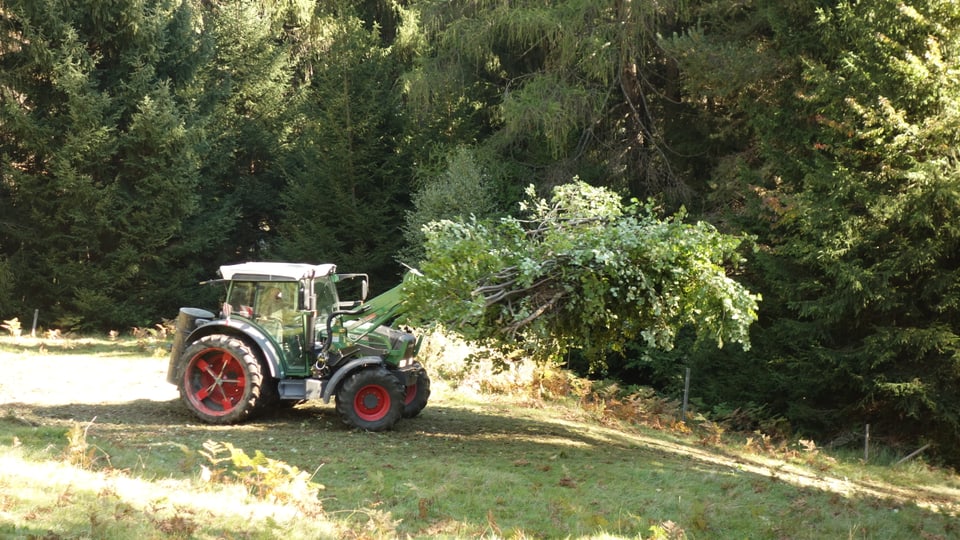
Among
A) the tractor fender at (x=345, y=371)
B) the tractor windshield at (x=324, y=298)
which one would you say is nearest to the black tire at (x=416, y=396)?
the tractor fender at (x=345, y=371)

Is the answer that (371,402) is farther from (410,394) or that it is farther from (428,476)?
(428,476)

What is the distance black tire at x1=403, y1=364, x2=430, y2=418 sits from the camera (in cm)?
1101

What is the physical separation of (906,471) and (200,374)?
9224 millimetres

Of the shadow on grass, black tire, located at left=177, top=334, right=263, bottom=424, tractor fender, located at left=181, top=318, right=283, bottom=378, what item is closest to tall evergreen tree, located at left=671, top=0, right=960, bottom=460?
the shadow on grass

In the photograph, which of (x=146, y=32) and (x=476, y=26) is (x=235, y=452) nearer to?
(x=476, y=26)

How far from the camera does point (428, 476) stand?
8.34 meters

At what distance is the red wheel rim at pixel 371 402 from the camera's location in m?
10.3

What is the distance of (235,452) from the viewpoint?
7.05 metres

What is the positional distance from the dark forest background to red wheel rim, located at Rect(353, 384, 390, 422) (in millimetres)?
6497

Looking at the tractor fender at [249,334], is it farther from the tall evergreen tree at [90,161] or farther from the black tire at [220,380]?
the tall evergreen tree at [90,161]

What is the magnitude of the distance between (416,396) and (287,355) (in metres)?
1.73

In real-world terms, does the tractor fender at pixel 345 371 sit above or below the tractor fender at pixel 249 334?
below

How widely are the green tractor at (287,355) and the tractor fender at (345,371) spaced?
12mm

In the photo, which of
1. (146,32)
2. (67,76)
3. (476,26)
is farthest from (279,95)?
(476,26)
